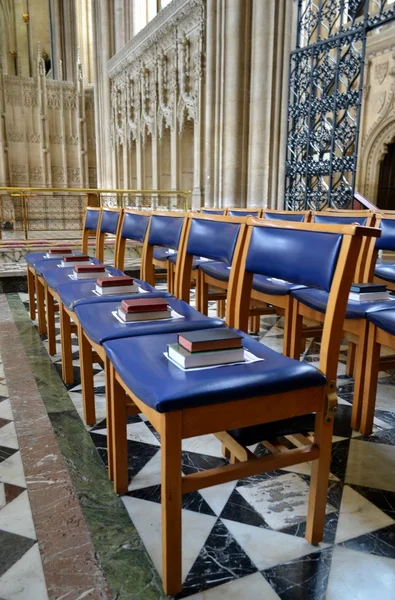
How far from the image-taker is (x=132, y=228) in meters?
3.46

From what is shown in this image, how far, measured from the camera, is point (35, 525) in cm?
163

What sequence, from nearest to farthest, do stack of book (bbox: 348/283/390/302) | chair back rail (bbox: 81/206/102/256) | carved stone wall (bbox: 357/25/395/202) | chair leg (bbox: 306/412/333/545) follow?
chair leg (bbox: 306/412/333/545), stack of book (bbox: 348/283/390/302), chair back rail (bbox: 81/206/102/256), carved stone wall (bbox: 357/25/395/202)

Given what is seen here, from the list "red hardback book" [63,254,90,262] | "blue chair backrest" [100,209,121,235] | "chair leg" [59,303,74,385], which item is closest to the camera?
"chair leg" [59,303,74,385]

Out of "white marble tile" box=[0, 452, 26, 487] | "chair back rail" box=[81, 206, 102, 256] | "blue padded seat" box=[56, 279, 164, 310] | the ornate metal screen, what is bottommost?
"white marble tile" box=[0, 452, 26, 487]

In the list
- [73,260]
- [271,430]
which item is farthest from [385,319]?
[73,260]

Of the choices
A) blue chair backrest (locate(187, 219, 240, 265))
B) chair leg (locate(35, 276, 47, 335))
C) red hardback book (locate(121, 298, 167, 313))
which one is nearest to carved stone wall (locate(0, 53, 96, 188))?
chair leg (locate(35, 276, 47, 335))

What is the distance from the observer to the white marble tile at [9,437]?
2197 mm

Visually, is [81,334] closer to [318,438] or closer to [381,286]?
[318,438]

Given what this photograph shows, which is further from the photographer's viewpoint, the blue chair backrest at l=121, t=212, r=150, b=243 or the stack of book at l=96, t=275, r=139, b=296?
the blue chair backrest at l=121, t=212, r=150, b=243

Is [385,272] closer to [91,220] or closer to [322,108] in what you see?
[91,220]

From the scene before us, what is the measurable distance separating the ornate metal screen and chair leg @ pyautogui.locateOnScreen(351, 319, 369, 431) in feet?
13.5

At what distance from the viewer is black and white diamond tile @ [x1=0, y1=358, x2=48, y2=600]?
1.37 metres

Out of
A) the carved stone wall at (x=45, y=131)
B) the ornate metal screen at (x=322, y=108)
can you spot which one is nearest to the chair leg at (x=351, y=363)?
the ornate metal screen at (x=322, y=108)

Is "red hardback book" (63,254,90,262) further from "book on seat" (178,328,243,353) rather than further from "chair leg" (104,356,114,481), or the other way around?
"book on seat" (178,328,243,353)
